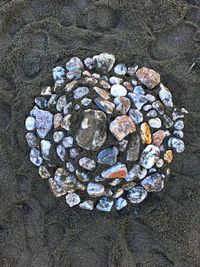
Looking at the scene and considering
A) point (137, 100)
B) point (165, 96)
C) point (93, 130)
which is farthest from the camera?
point (165, 96)

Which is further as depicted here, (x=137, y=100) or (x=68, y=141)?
(x=137, y=100)

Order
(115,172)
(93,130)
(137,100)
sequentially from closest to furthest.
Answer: (93,130) < (115,172) < (137,100)

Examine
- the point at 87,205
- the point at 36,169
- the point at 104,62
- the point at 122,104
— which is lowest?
the point at 87,205

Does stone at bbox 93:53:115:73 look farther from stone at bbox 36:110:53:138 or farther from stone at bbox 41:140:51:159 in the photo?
stone at bbox 41:140:51:159

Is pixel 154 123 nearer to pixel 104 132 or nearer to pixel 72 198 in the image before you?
pixel 104 132

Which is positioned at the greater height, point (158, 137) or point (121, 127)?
point (121, 127)

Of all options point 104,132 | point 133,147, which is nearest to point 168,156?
point 133,147
